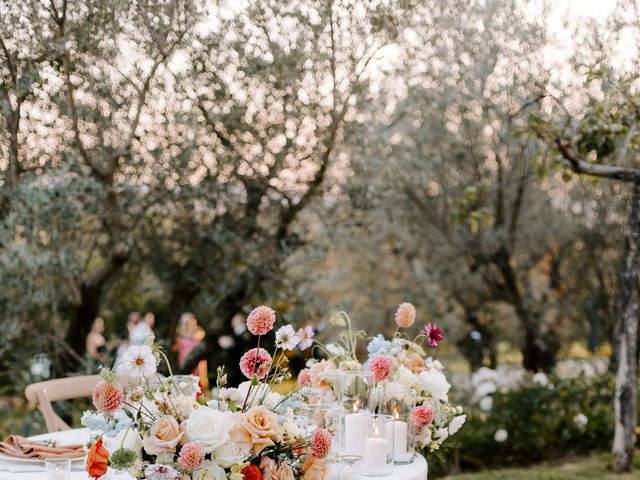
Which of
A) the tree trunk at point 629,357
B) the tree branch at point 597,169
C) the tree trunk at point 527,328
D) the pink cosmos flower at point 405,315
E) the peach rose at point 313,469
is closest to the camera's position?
the peach rose at point 313,469

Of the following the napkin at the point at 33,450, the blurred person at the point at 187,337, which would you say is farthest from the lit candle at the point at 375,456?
the blurred person at the point at 187,337

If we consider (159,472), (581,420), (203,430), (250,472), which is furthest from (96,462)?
(581,420)

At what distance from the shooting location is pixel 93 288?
5684 millimetres

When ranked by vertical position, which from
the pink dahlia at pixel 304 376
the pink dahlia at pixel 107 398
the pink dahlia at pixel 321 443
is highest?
the pink dahlia at pixel 304 376

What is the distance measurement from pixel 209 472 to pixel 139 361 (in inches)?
17.0

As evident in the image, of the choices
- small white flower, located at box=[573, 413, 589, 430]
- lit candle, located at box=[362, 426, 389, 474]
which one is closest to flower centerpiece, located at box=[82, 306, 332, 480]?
lit candle, located at box=[362, 426, 389, 474]

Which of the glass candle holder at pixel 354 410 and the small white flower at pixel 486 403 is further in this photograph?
the small white flower at pixel 486 403

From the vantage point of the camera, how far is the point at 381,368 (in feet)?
10.1

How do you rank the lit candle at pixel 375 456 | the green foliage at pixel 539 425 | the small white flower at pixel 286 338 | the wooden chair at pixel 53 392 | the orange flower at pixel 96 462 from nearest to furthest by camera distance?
the orange flower at pixel 96 462
the small white flower at pixel 286 338
the lit candle at pixel 375 456
the wooden chair at pixel 53 392
the green foliage at pixel 539 425

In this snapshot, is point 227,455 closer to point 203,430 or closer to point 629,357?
point 203,430

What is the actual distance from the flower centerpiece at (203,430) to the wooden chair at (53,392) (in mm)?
1909

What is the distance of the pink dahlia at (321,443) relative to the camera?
2.38 m

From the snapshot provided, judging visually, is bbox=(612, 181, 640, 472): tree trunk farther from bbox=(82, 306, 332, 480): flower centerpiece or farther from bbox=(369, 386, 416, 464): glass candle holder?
bbox=(82, 306, 332, 480): flower centerpiece

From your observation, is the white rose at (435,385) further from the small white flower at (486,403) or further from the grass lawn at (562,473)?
the small white flower at (486,403)
